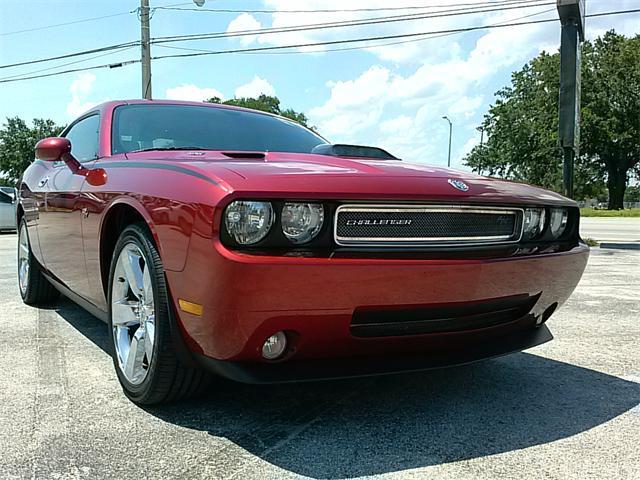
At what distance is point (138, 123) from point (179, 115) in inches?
9.1

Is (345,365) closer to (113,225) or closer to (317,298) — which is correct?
(317,298)

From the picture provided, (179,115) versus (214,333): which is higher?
(179,115)

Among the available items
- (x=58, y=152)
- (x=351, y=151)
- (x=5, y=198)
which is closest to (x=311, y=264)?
(x=351, y=151)

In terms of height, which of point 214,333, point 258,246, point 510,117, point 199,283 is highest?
point 510,117

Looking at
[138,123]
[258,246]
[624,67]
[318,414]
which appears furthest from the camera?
[624,67]

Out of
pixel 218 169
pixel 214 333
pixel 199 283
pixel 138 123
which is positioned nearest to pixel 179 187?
pixel 218 169

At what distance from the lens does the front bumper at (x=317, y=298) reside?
6.41 ft

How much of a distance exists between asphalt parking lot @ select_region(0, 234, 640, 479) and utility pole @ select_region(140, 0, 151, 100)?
1549 centimetres

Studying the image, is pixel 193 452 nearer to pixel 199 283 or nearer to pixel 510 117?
pixel 199 283

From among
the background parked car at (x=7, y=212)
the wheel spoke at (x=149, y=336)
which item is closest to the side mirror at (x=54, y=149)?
the wheel spoke at (x=149, y=336)

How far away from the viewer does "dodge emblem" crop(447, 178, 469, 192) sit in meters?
2.29

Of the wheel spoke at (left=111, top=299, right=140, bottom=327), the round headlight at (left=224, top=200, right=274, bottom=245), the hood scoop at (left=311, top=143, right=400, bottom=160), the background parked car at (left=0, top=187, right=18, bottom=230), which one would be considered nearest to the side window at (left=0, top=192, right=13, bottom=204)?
the background parked car at (left=0, top=187, right=18, bottom=230)

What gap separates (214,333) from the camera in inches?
81.0

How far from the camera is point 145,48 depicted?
1797cm
